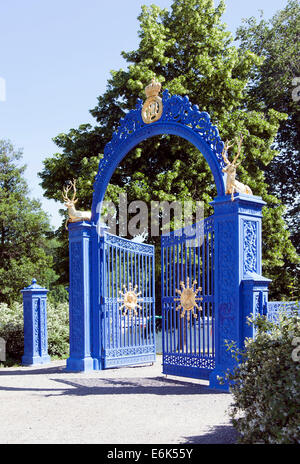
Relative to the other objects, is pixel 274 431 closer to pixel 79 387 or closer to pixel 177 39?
pixel 79 387

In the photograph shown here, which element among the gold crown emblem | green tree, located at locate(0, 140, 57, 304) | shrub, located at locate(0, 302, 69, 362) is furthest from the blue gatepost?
green tree, located at locate(0, 140, 57, 304)

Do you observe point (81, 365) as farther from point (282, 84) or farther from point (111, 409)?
point (282, 84)

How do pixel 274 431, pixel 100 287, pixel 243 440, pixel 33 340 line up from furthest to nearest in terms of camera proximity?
pixel 33 340
pixel 100 287
pixel 243 440
pixel 274 431

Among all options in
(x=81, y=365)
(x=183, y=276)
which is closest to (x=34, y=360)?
(x=81, y=365)

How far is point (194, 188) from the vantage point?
593 inches

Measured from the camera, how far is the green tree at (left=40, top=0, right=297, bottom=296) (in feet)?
48.4

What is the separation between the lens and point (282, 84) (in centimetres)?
1853

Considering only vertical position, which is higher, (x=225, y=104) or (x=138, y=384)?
(x=225, y=104)

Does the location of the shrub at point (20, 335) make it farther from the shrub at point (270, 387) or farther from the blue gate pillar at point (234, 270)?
the shrub at point (270, 387)

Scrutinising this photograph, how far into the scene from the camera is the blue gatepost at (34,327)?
1088 cm

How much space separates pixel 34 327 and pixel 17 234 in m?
12.1

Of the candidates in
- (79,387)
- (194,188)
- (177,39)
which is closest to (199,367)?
(79,387)

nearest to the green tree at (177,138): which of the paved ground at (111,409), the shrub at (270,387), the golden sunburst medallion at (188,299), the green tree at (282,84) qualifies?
the green tree at (282,84)

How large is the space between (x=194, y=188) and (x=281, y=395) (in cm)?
1162
